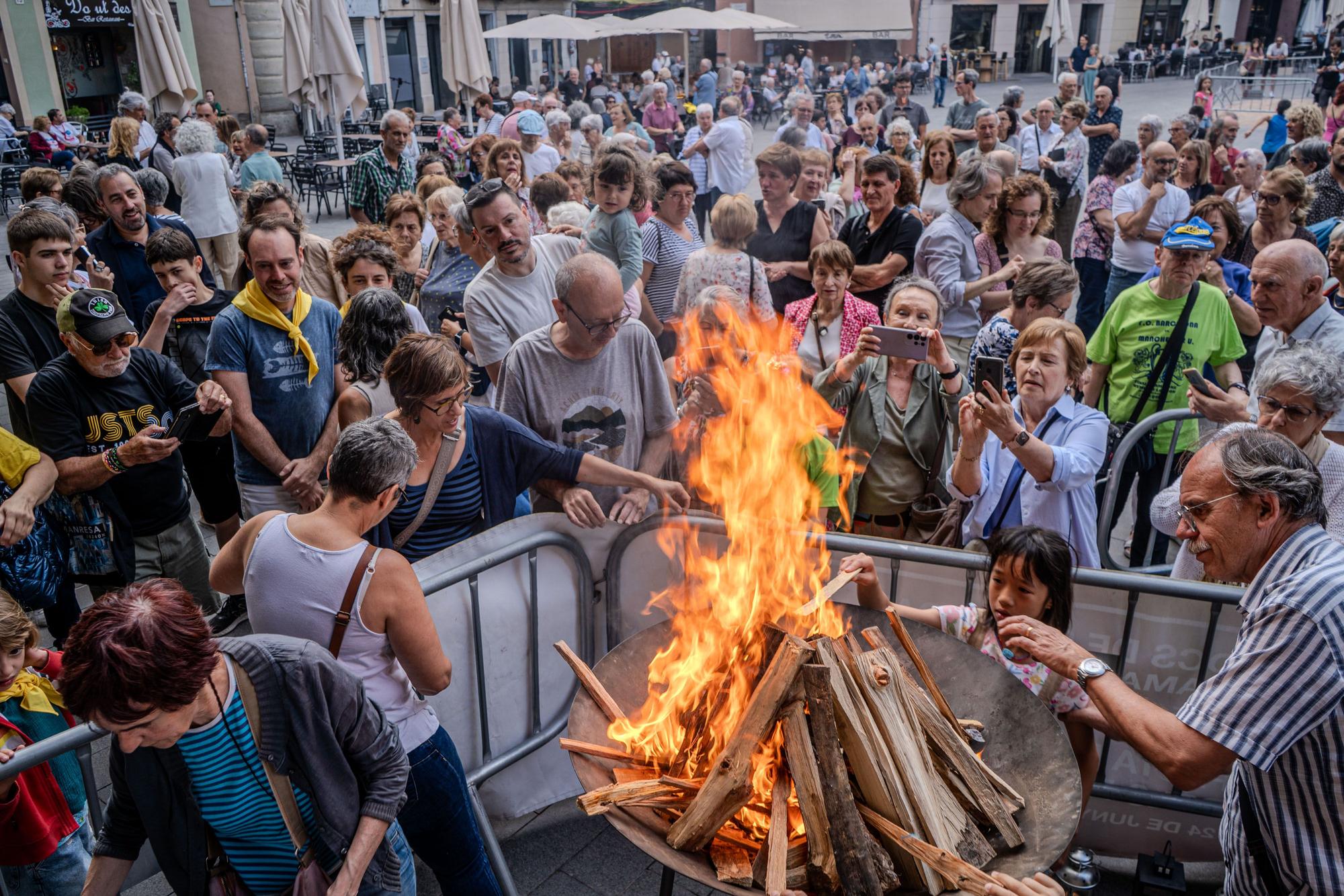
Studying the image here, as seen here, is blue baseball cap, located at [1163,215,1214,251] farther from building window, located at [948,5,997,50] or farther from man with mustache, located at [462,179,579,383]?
building window, located at [948,5,997,50]

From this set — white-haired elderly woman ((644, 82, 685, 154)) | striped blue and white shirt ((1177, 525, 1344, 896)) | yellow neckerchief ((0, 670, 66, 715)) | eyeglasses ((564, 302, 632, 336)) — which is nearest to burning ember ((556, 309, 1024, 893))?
striped blue and white shirt ((1177, 525, 1344, 896))

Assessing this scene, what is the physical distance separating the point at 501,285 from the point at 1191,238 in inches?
148

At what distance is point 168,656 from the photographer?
7.10ft

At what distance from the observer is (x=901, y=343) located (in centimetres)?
453

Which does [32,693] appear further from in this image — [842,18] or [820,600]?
[842,18]

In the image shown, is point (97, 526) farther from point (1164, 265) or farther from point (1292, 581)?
point (1164, 265)

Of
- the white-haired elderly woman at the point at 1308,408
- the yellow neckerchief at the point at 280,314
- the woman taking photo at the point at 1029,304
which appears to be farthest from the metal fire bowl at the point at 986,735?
the yellow neckerchief at the point at 280,314

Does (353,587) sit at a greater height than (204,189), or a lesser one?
lesser

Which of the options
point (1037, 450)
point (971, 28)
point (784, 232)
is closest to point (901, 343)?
point (1037, 450)

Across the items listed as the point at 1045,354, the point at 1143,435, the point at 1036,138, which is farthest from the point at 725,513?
the point at 1036,138

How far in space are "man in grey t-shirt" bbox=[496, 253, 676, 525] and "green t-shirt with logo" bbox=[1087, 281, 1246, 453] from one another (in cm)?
277

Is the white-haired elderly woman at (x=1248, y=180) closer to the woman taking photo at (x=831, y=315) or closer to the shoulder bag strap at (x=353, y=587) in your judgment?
the woman taking photo at (x=831, y=315)

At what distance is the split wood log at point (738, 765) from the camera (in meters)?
2.60

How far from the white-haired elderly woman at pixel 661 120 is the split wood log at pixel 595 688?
16.1 meters
